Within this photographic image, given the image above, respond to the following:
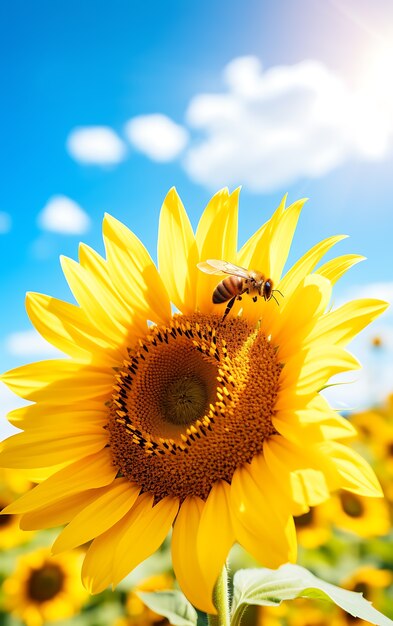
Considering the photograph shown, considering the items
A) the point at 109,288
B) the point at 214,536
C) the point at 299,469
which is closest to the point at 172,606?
Result: the point at 214,536

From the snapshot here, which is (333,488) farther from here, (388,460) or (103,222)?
(388,460)

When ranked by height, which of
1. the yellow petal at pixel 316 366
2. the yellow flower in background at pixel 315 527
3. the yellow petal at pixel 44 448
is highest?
the yellow petal at pixel 316 366

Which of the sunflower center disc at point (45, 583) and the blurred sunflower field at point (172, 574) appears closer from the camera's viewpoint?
the blurred sunflower field at point (172, 574)

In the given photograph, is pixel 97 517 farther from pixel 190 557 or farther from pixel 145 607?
pixel 145 607

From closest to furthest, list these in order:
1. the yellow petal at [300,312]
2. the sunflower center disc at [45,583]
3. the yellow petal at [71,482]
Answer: the yellow petal at [300,312], the yellow petal at [71,482], the sunflower center disc at [45,583]

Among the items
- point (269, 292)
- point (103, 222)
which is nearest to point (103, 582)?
point (269, 292)

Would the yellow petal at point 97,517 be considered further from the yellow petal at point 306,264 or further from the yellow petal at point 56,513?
the yellow petal at point 306,264

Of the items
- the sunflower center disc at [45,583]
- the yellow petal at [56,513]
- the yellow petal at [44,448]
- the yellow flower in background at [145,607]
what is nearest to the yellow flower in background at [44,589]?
the sunflower center disc at [45,583]
